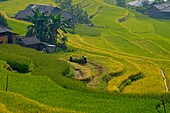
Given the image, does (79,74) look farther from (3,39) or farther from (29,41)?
A: (3,39)

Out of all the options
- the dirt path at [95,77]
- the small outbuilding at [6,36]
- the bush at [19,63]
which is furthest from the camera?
the small outbuilding at [6,36]

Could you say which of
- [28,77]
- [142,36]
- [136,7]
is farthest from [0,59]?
[136,7]

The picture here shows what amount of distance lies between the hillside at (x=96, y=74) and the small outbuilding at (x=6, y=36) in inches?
158

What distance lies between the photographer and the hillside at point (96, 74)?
22.8 metres

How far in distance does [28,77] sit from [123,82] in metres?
9.52

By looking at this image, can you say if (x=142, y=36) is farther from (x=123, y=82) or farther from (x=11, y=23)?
(x=123, y=82)

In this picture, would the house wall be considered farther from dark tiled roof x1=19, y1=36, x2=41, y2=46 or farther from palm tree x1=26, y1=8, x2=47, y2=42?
palm tree x1=26, y1=8, x2=47, y2=42

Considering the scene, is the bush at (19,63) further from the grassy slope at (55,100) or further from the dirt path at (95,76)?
the dirt path at (95,76)

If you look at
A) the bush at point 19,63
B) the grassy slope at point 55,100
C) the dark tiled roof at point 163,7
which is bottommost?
the dark tiled roof at point 163,7

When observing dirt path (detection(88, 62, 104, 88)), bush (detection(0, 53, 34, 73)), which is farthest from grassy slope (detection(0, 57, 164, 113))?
dirt path (detection(88, 62, 104, 88))

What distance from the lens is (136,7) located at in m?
104

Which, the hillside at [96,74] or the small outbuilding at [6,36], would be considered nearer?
the hillside at [96,74]

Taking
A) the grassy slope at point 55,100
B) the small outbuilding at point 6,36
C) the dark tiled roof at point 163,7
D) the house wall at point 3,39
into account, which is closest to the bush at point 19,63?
the grassy slope at point 55,100

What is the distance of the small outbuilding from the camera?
137 feet
